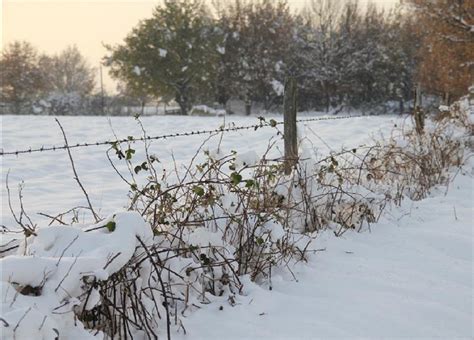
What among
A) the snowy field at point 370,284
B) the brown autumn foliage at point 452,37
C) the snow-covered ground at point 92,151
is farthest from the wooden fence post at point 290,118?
the brown autumn foliage at point 452,37

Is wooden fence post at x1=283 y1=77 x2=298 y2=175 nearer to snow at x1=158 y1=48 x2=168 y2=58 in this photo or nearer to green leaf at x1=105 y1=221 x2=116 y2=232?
green leaf at x1=105 y1=221 x2=116 y2=232

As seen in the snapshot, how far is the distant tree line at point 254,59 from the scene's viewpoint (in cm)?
2728

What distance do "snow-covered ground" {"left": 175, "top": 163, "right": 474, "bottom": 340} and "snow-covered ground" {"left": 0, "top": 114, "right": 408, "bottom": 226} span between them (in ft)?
3.85

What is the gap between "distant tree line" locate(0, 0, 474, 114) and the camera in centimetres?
2728

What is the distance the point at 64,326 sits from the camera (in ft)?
5.80

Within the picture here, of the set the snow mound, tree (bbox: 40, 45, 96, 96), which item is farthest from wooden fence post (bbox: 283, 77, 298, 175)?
tree (bbox: 40, 45, 96, 96)

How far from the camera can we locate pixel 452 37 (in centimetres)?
1833

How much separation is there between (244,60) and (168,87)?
5171mm

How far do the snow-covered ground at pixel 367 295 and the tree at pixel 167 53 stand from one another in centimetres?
2480

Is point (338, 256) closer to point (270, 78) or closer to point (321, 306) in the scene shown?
point (321, 306)

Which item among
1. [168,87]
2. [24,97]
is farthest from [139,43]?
[24,97]

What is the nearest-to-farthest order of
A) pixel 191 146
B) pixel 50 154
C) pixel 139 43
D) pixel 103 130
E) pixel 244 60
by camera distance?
pixel 50 154, pixel 191 146, pixel 103 130, pixel 139 43, pixel 244 60

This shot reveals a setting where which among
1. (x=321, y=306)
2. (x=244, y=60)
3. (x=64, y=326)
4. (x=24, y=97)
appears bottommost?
(x=321, y=306)

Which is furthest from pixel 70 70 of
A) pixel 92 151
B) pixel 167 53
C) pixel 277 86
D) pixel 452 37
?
pixel 92 151
